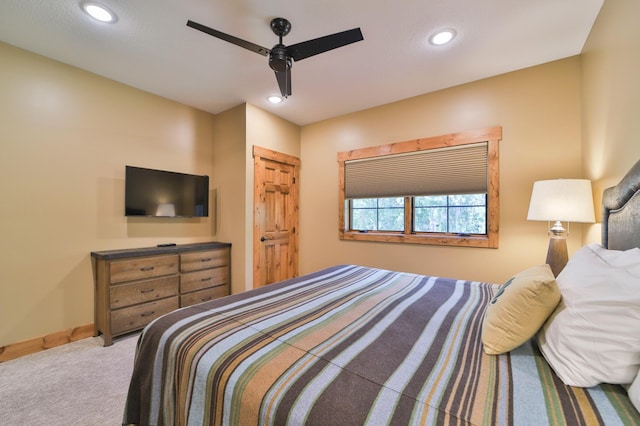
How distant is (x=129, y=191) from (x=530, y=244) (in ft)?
14.2

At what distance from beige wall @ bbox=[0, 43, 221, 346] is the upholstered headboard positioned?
4.05m

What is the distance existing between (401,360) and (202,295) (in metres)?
2.93

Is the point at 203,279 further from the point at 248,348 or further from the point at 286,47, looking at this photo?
the point at 286,47

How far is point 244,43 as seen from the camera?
1.83 meters

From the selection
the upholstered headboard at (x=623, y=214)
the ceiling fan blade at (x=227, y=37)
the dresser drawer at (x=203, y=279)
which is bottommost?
the dresser drawer at (x=203, y=279)

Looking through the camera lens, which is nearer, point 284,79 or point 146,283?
point 284,79

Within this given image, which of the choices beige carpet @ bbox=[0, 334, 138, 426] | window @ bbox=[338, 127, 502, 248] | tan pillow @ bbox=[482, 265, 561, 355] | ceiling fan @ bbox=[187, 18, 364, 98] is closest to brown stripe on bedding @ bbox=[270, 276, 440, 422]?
tan pillow @ bbox=[482, 265, 561, 355]

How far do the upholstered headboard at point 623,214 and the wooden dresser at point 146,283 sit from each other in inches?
140

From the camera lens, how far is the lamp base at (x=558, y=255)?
2.05 metres

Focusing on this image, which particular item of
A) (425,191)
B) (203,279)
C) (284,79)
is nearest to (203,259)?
(203,279)

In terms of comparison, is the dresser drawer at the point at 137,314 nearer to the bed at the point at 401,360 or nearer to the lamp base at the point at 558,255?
the bed at the point at 401,360

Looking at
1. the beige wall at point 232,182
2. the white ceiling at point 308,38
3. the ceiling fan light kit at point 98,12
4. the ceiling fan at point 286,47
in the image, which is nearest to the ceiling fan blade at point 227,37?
the ceiling fan at point 286,47

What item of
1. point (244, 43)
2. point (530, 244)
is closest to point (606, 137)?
point (530, 244)

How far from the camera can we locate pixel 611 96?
68.5 inches
